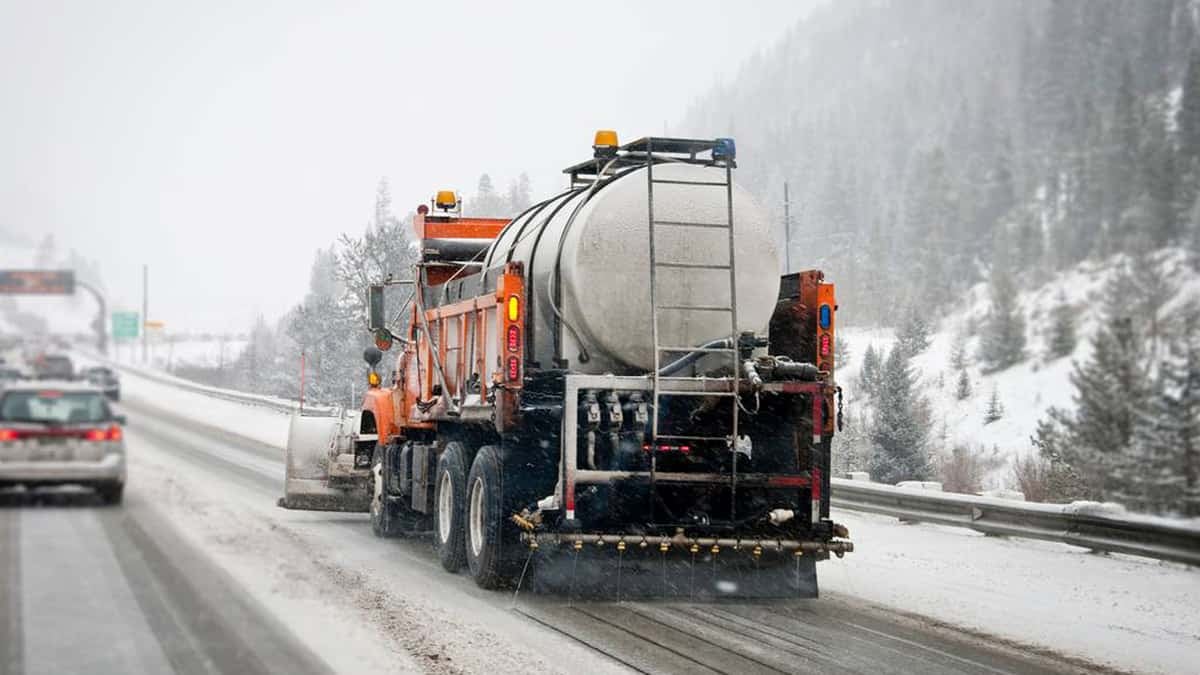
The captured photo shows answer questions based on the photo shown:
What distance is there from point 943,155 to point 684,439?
83.8 metres

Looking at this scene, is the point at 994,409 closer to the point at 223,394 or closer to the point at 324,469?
the point at 324,469

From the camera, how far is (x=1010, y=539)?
522 inches

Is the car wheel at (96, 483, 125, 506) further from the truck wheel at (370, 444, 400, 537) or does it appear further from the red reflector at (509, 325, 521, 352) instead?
the truck wheel at (370, 444, 400, 537)

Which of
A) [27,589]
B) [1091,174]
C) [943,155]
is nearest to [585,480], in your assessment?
[27,589]

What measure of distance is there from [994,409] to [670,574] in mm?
24867

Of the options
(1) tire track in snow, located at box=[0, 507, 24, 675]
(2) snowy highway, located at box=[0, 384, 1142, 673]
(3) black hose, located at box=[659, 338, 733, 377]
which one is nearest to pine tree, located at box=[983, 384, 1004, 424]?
(2) snowy highway, located at box=[0, 384, 1142, 673]

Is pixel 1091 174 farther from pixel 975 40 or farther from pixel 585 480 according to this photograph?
pixel 975 40

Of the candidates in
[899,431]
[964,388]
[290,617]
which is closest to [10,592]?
[290,617]

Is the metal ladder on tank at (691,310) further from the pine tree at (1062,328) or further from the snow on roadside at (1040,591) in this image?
the pine tree at (1062,328)

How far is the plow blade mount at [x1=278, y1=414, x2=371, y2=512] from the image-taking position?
14539 mm

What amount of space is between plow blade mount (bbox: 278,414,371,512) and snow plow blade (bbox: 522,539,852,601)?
5.81m

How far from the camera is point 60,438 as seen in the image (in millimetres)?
5996

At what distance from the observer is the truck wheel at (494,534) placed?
9656 mm

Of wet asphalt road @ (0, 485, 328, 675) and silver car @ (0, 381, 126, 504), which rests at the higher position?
silver car @ (0, 381, 126, 504)
